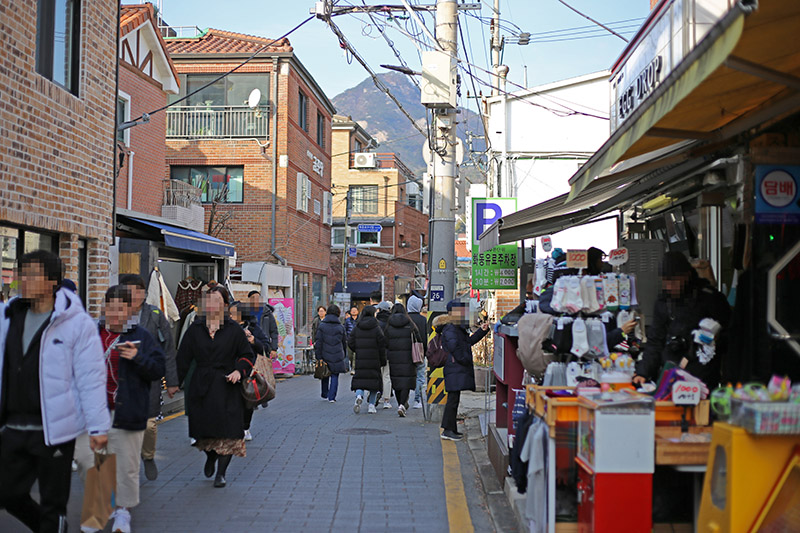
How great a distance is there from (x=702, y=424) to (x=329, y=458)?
5274mm

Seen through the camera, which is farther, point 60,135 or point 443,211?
point 443,211

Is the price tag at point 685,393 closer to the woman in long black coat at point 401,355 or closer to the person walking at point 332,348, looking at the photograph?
the woman in long black coat at point 401,355

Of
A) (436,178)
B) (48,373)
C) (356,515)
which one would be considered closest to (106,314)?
(48,373)

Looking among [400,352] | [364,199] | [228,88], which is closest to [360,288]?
Result: [364,199]

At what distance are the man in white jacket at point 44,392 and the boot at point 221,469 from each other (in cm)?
261

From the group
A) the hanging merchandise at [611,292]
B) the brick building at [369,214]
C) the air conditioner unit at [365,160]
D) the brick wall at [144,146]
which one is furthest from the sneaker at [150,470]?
the air conditioner unit at [365,160]

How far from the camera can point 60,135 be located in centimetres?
1024

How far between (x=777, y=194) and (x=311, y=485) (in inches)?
198

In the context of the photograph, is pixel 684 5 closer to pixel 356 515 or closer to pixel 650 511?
pixel 650 511

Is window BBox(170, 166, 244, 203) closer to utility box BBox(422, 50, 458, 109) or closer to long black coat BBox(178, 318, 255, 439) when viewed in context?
utility box BBox(422, 50, 458, 109)

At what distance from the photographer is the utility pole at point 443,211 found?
521 inches

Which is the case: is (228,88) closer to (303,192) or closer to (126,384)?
(303,192)

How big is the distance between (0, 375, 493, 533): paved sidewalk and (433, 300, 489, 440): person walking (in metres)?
0.43

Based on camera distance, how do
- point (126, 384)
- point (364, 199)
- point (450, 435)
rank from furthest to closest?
point (364, 199) → point (450, 435) → point (126, 384)
